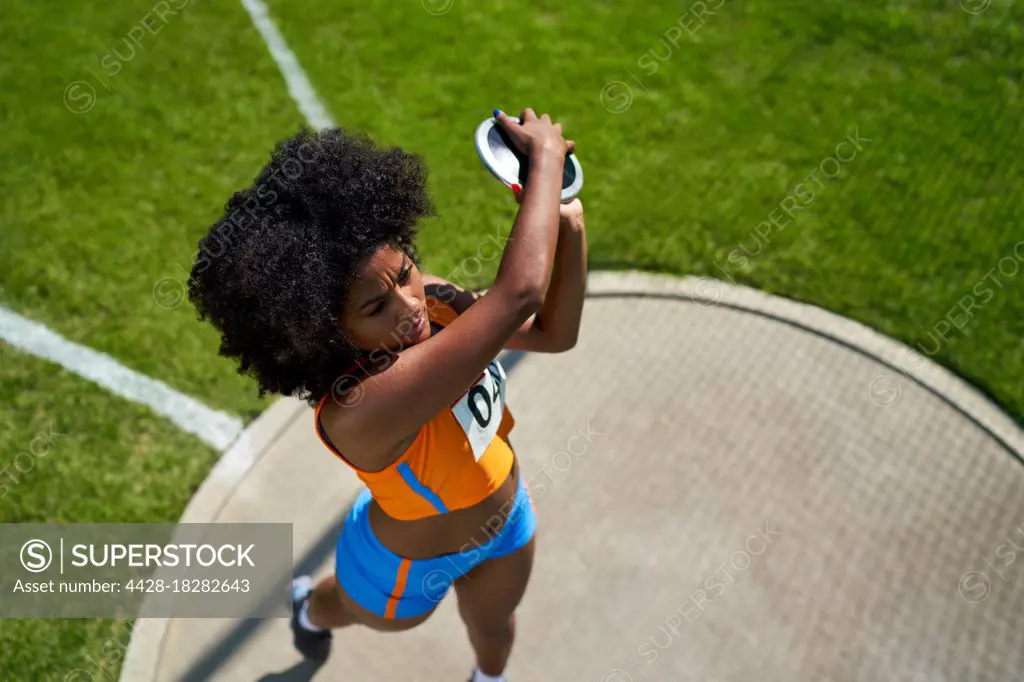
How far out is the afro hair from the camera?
2113mm

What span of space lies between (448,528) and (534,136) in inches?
50.0

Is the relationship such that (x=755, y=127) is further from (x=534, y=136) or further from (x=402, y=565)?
(x=402, y=565)

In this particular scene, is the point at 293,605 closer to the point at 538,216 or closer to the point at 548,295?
the point at 548,295

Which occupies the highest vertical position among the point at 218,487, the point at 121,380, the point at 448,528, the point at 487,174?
the point at 448,528

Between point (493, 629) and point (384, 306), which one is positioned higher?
point (384, 306)

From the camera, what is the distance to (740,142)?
18.4ft

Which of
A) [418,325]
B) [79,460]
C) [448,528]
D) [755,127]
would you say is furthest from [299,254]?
[755,127]

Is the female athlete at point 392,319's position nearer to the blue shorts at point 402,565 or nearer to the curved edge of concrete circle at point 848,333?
the blue shorts at point 402,565

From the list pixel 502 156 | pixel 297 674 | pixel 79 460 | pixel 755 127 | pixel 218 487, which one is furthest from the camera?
pixel 755 127

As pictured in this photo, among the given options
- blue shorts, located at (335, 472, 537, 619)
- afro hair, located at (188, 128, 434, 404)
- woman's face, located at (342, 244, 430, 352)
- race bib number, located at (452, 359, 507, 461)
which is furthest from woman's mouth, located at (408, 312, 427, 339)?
blue shorts, located at (335, 472, 537, 619)

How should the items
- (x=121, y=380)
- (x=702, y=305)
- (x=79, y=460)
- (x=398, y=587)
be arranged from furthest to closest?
1. (x=702, y=305)
2. (x=121, y=380)
3. (x=79, y=460)
4. (x=398, y=587)

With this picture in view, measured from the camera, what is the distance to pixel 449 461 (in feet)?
8.30

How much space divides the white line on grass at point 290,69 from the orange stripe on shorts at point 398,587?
11.8 feet

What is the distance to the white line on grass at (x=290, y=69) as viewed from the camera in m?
5.77
